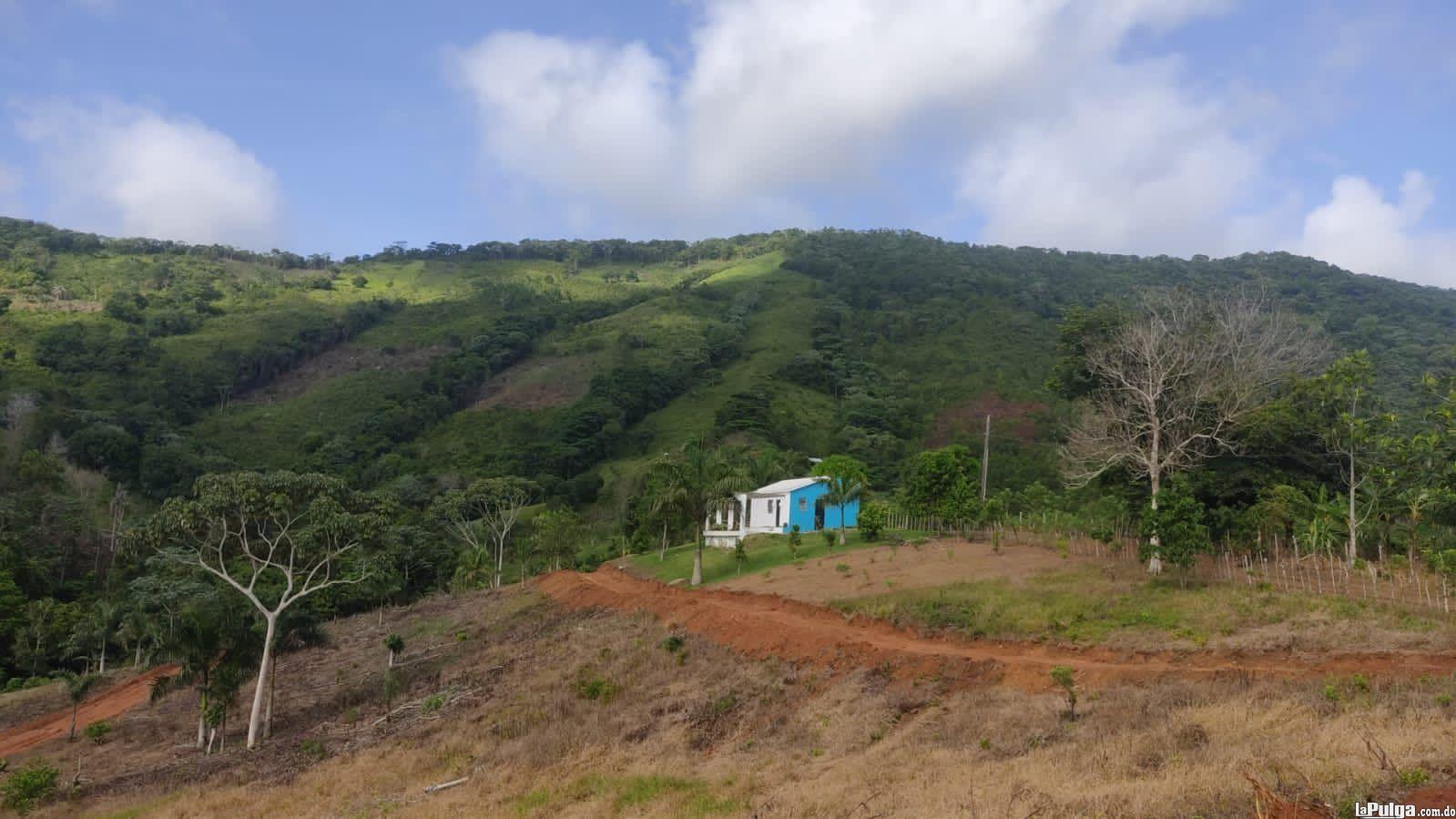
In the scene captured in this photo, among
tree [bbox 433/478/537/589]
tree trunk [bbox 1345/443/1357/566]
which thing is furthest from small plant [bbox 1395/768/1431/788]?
tree [bbox 433/478/537/589]

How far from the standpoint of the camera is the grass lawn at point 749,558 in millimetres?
34906

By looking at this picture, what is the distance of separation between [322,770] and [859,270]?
4802 inches

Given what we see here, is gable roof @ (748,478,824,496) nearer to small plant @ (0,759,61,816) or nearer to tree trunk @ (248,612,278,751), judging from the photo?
tree trunk @ (248,612,278,751)

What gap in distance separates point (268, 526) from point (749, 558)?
18.8m

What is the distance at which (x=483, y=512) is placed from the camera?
5753 centimetres

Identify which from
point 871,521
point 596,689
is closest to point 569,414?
point 871,521

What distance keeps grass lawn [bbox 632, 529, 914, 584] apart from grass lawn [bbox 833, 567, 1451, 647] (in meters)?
10.3

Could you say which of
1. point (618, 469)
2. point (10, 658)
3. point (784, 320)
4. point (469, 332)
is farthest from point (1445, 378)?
point (469, 332)

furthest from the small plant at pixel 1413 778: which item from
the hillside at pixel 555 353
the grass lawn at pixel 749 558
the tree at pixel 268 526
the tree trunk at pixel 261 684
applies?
the hillside at pixel 555 353

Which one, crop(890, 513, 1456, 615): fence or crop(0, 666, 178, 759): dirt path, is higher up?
crop(890, 513, 1456, 615): fence

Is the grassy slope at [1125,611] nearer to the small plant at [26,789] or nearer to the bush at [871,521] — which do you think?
the bush at [871,521]

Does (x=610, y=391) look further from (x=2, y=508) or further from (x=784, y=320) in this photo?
(x=2, y=508)

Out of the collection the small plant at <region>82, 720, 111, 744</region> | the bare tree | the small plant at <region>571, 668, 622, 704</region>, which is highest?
the bare tree

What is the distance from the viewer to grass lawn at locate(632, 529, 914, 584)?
3491 centimetres
